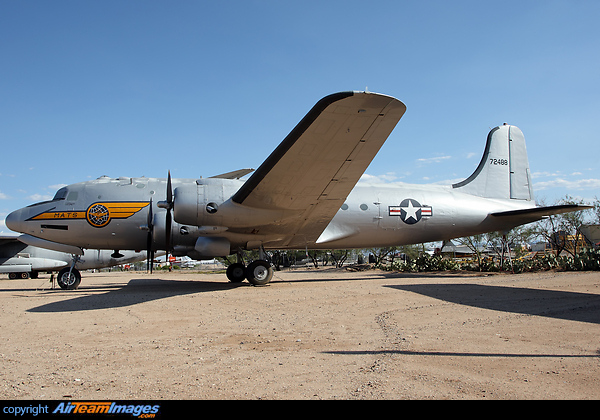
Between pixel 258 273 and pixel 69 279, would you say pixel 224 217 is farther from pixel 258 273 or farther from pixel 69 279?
pixel 69 279

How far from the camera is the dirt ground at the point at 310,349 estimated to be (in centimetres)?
322

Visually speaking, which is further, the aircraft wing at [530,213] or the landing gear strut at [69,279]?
the aircraft wing at [530,213]

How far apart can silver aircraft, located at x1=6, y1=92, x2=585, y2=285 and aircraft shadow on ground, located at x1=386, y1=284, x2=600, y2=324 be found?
12.8ft

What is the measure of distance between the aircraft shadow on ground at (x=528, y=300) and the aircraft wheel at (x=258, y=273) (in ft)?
15.5

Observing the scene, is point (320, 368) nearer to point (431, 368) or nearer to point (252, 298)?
point (431, 368)

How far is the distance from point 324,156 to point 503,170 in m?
11.8

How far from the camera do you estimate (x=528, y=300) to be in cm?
810

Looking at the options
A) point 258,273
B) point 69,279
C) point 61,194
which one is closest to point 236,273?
point 258,273

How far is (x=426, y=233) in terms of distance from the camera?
15.8 metres
